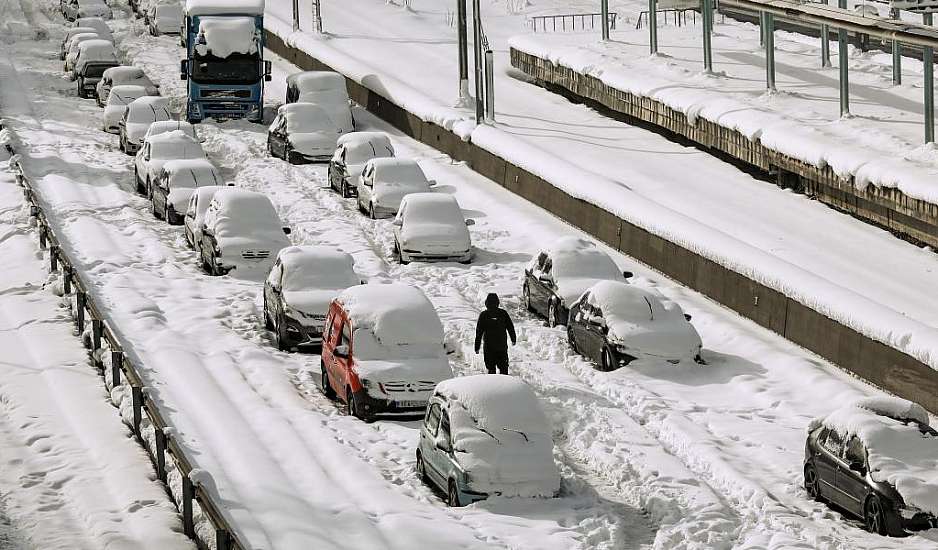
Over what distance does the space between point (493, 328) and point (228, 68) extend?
81.7 feet

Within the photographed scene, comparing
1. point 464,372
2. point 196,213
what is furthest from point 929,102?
point 196,213

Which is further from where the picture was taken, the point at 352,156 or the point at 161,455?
the point at 352,156

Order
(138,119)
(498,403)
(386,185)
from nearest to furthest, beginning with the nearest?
(498,403) < (386,185) < (138,119)

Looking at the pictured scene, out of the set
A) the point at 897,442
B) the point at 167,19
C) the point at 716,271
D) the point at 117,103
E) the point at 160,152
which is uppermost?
the point at 167,19

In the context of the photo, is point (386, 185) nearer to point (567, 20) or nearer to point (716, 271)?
point (716, 271)

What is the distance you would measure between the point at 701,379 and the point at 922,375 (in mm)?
3499

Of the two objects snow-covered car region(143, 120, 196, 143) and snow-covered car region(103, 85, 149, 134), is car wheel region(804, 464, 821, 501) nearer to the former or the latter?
snow-covered car region(143, 120, 196, 143)

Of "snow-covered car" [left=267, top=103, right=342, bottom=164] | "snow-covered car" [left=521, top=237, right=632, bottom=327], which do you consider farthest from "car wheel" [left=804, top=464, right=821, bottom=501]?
"snow-covered car" [left=267, top=103, right=342, bottom=164]

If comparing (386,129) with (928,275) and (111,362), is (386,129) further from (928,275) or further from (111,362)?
(111,362)

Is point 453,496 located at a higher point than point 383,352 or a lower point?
lower

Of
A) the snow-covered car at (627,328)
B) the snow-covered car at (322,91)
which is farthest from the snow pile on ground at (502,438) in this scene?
the snow-covered car at (322,91)

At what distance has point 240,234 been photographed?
31.3 m

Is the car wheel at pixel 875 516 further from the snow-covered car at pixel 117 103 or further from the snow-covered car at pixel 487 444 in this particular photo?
the snow-covered car at pixel 117 103

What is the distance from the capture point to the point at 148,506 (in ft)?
59.1
